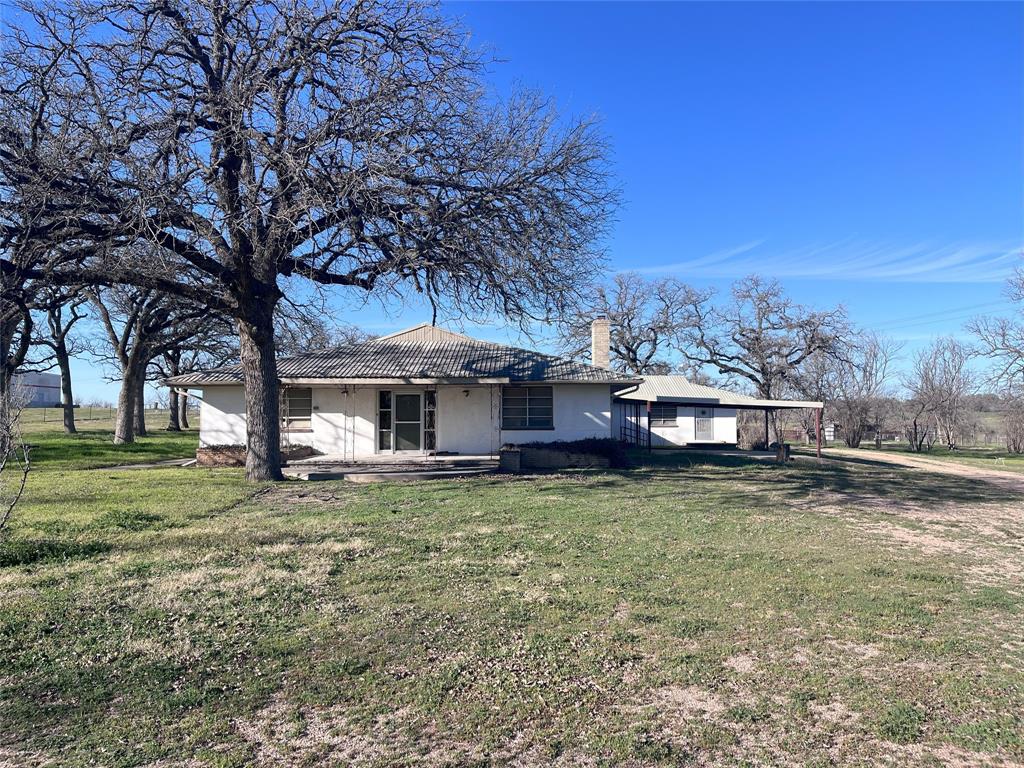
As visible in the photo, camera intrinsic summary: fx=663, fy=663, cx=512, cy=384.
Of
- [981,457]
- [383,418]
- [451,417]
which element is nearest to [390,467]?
[383,418]

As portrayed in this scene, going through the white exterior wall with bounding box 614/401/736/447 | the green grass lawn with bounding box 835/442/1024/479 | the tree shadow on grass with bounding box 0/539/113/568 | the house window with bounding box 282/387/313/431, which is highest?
the house window with bounding box 282/387/313/431

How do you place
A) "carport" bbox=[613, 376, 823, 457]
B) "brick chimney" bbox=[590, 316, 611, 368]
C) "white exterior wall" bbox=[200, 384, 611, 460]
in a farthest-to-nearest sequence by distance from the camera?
"carport" bbox=[613, 376, 823, 457] → "brick chimney" bbox=[590, 316, 611, 368] → "white exterior wall" bbox=[200, 384, 611, 460]

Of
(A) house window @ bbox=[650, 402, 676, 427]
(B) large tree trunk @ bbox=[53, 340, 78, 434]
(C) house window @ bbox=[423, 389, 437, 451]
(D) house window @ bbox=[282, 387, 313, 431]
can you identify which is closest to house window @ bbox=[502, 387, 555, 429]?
(C) house window @ bbox=[423, 389, 437, 451]

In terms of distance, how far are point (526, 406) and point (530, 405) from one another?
0.13 meters

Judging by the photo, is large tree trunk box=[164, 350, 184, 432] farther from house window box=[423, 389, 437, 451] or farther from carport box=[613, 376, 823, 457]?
carport box=[613, 376, 823, 457]

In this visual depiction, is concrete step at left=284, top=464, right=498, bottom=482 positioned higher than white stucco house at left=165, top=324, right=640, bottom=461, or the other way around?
white stucco house at left=165, top=324, right=640, bottom=461

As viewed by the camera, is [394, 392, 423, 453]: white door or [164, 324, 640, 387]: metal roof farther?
[394, 392, 423, 453]: white door

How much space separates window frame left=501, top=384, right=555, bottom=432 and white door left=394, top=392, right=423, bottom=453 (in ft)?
8.31

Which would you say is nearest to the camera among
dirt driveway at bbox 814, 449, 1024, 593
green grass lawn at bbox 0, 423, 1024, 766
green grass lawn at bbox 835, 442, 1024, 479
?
green grass lawn at bbox 0, 423, 1024, 766

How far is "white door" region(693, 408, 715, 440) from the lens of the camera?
34.2 metres

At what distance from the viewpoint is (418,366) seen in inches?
781

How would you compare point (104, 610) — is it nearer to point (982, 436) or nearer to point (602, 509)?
point (602, 509)

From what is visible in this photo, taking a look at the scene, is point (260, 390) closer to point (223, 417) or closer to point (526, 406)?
point (223, 417)

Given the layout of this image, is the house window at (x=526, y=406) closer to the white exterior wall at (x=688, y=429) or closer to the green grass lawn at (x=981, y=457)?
the white exterior wall at (x=688, y=429)
